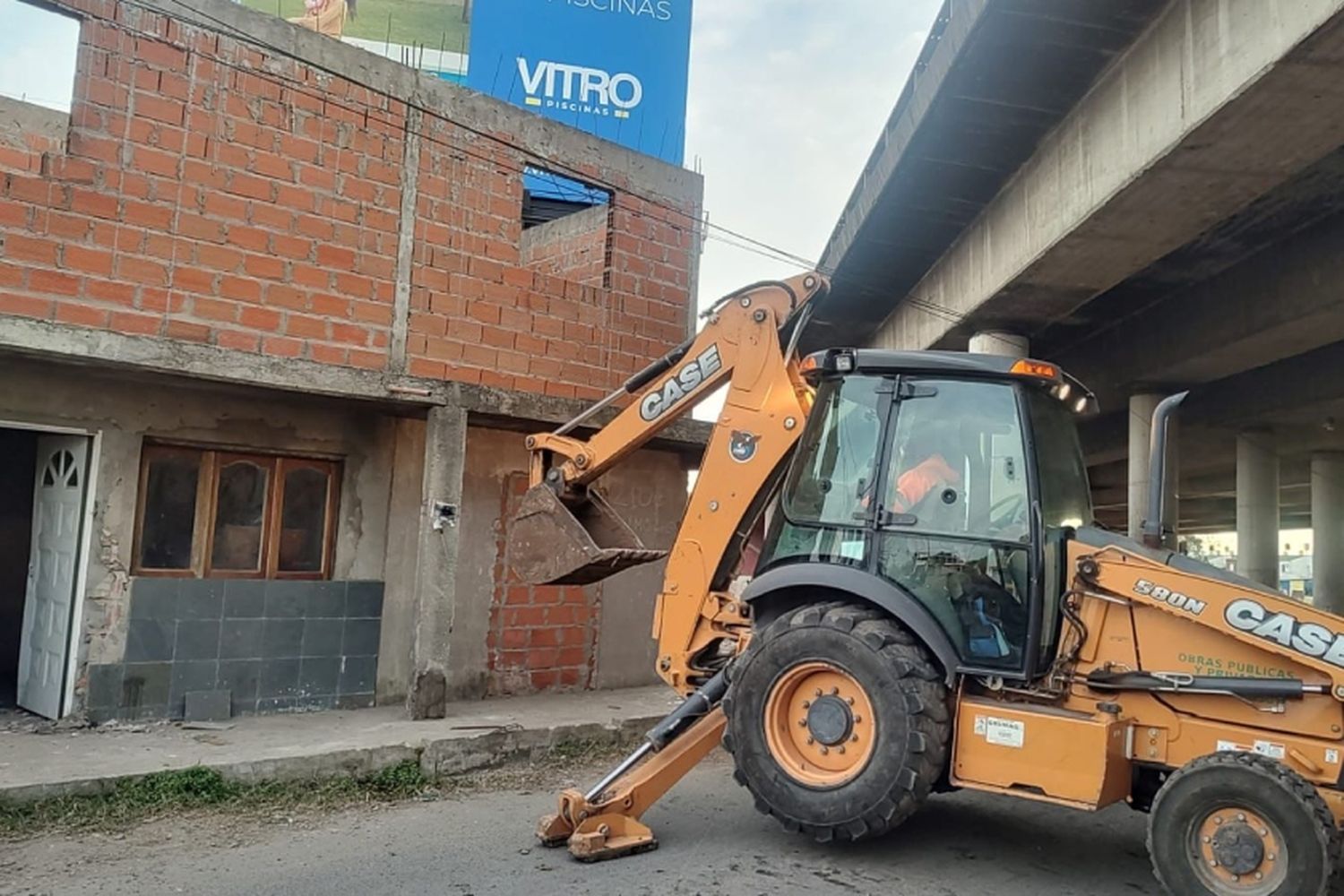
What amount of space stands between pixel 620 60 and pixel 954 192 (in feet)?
53.9

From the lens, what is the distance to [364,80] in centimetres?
851

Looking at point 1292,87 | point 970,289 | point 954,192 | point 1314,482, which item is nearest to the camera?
point 1292,87

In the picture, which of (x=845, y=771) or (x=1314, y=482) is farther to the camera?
(x=1314, y=482)

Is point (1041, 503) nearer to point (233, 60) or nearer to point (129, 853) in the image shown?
point (129, 853)

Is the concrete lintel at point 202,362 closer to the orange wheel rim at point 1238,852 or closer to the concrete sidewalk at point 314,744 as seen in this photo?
A: the concrete sidewalk at point 314,744

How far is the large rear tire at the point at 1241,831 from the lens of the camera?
4281mm

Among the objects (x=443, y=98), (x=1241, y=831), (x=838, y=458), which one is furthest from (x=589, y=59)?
(x=1241, y=831)

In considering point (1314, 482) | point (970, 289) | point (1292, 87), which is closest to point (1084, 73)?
point (1292, 87)

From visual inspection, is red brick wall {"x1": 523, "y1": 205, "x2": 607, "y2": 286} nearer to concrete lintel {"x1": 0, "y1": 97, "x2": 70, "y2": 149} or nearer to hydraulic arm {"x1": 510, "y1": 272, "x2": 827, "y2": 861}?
hydraulic arm {"x1": 510, "y1": 272, "x2": 827, "y2": 861}

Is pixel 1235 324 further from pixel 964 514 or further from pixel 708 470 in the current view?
pixel 708 470

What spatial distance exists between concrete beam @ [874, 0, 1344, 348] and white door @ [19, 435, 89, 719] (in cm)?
830

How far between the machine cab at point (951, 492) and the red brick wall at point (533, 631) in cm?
417

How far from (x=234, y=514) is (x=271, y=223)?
2.41 metres

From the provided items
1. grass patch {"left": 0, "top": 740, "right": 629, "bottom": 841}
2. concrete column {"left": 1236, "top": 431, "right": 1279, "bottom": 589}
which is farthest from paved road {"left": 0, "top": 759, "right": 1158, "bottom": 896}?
concrete column {"left": 1236, "top": 431, "right": 1279, "bottom": 589}
